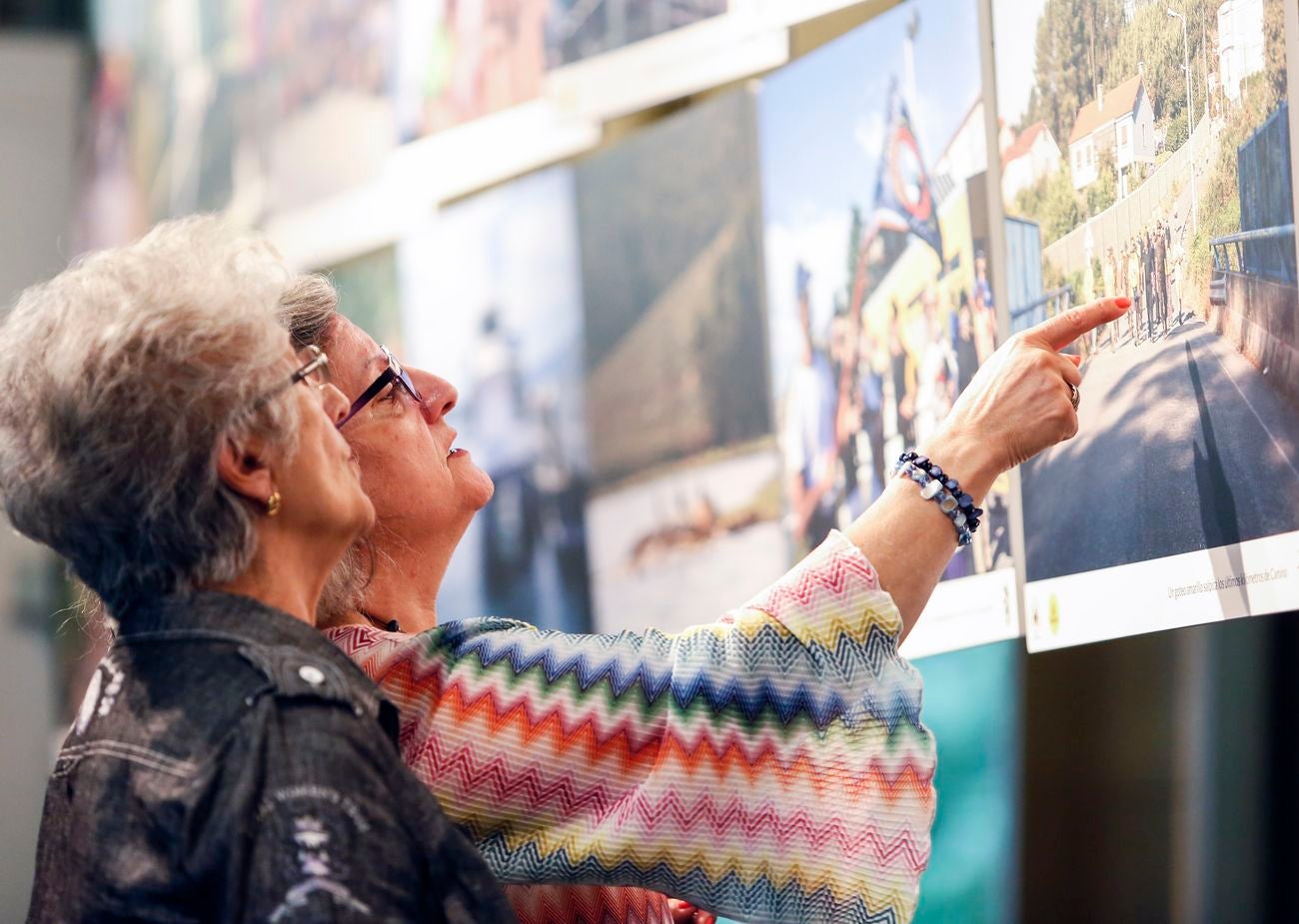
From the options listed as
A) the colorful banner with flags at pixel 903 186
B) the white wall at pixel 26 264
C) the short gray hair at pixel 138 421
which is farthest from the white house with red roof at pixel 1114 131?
the white wall at pixel 26 264

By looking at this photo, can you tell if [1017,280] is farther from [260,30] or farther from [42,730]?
[42,730]

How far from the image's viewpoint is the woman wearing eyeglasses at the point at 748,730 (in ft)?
3.48

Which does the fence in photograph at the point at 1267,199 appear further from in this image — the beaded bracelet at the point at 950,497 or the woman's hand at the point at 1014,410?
the beaded bracelet at the point at 950,497

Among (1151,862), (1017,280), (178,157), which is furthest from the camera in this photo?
(178,157)

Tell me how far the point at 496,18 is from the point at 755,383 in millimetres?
956

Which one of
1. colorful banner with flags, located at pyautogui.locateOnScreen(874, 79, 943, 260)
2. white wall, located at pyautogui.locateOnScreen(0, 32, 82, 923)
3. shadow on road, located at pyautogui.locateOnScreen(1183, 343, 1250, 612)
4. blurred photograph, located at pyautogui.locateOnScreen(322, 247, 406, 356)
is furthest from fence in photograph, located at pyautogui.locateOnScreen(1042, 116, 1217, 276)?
white wall, located at pyautogui.locateOnScreen(0, 32, 82, 923)

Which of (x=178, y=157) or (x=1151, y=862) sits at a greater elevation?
(x=178, y=157)

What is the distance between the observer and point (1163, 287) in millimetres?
1285

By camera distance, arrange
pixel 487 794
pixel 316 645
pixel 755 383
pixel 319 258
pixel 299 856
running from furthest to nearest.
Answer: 1. pixel 319 258
2. pixel 755 383
3. pixel 487 794
4. pixel 316 645
5. pixel 299 856

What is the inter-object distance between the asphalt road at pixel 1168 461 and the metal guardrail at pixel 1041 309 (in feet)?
0.21

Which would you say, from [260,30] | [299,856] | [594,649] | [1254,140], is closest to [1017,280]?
[1254,140]

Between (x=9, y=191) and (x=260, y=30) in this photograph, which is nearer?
(x=260, y=30)

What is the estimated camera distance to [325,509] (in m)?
1.04

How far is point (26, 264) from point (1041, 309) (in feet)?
10.7
